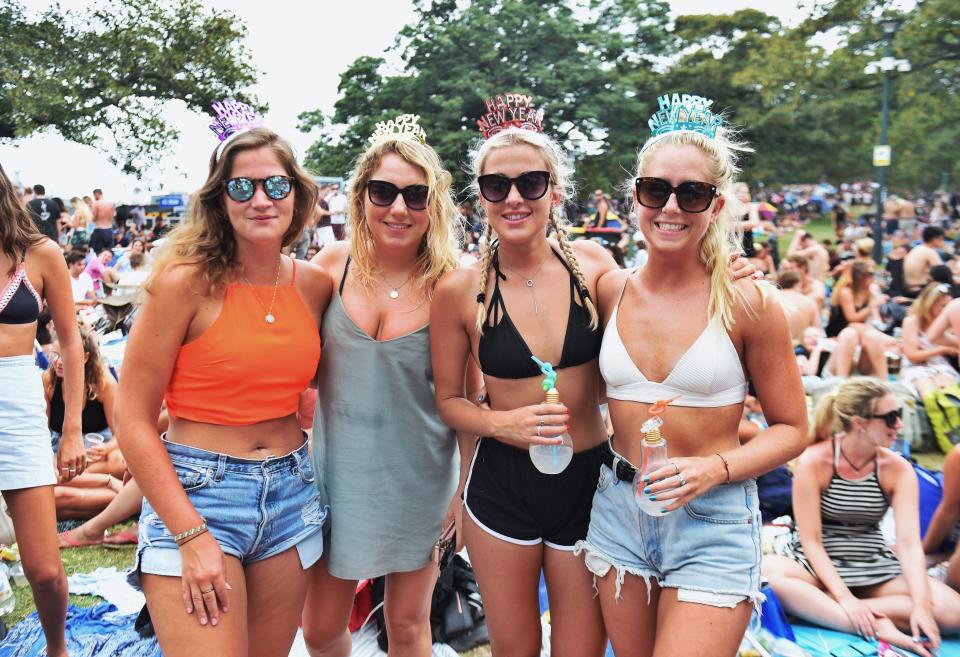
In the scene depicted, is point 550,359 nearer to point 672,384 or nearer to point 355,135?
point 672,384

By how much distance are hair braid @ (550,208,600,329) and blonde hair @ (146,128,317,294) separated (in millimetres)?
941

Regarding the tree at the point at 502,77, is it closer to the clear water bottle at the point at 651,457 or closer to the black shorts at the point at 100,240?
the black shorts at the point at 100,240

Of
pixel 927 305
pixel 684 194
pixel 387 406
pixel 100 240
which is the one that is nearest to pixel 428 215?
pixel 387 406

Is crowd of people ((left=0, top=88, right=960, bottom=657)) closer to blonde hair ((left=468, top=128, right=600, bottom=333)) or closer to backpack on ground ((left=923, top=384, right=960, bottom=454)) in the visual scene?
blonde hair ((left=468, top=128, right=600, bottom=333))

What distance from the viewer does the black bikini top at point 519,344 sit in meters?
2.47

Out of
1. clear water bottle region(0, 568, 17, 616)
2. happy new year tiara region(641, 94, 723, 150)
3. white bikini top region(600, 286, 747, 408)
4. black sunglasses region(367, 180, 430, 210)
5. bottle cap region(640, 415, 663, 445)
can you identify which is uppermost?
happy new year tiara region(641, 94, 723, 150)

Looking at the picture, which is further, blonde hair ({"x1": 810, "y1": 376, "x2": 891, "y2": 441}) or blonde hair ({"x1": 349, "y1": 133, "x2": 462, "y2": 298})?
blonde hair ({"x1": 810, "y1": 376, "x2": 891, "y2": 441})

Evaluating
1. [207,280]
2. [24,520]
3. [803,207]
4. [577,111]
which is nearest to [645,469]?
[207,280]

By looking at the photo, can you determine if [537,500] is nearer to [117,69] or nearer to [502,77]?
[117,69]

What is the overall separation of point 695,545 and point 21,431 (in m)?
2.63

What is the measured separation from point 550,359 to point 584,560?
2.23 feet

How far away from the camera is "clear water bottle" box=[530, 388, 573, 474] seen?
2.43m

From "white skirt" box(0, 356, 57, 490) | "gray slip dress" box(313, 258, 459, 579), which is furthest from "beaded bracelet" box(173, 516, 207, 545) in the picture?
"white skirt" box(0, 356, 57, 490)

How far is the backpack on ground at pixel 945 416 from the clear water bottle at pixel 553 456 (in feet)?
18.6
